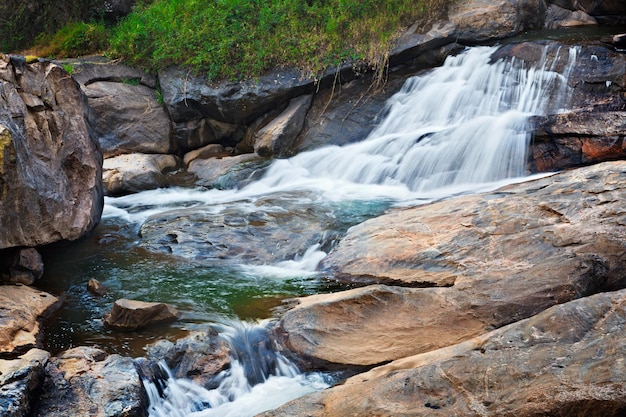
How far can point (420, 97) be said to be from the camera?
1074cm

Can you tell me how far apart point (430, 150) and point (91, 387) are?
6.51m

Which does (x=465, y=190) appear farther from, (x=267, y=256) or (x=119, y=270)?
(x=119, y=270)

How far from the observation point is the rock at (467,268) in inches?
194

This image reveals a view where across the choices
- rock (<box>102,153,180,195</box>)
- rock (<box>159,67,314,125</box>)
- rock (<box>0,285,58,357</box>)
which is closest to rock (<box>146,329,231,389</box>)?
rock (<box>0,285,58,357</box>)

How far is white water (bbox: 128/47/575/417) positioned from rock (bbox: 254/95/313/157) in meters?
0.46

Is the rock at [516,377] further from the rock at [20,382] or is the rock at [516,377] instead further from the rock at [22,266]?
the rock at [22,266]

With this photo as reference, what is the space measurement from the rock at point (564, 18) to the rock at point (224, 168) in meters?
6.10

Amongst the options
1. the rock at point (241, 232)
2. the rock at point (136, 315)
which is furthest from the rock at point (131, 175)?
the rock at point (136, 315)

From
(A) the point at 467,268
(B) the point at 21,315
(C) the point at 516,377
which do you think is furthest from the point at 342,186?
(C) the point at 516,377

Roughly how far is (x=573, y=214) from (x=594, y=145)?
297 centimetres

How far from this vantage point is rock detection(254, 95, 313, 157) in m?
11.3

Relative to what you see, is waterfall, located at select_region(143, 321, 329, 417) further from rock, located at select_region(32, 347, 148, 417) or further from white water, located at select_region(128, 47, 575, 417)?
white water, located at select_region(128, 47, 575, 417)

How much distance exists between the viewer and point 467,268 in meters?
5.68

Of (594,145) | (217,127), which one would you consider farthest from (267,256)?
(217,127)
